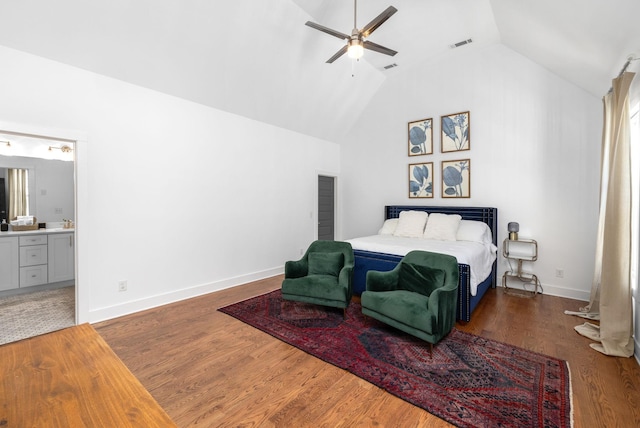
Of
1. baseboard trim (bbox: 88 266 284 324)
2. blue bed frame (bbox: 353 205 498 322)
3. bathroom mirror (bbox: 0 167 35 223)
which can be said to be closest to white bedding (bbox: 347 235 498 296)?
blue bed frame (bbox: 353 205 498 322)

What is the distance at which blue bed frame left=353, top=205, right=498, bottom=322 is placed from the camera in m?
3.22

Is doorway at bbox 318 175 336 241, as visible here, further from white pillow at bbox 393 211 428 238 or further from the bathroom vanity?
the bathroom vanity

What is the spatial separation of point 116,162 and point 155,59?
1.30m

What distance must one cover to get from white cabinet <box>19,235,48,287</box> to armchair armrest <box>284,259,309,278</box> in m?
3.80

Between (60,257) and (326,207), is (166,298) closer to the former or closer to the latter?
(60,257)

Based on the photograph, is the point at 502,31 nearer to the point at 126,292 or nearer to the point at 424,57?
the point at 424,57

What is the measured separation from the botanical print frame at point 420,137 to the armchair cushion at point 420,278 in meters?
2.89

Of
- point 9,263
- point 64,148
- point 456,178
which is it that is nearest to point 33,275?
point 9,263

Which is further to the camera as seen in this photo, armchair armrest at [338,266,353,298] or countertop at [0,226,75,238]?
countertop at [0,226,75,238]

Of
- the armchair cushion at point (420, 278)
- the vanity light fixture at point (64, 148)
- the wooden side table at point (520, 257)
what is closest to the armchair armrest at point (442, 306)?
the armchair cushion at point (420, 278)

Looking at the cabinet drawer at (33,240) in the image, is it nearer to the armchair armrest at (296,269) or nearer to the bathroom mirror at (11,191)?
the bathroom mirror at (11,191)

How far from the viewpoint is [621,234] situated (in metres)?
2.55

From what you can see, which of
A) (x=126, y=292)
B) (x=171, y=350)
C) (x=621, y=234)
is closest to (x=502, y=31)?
(x=621, y=234)

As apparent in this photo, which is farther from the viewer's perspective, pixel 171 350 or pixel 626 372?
pixel 171 350
